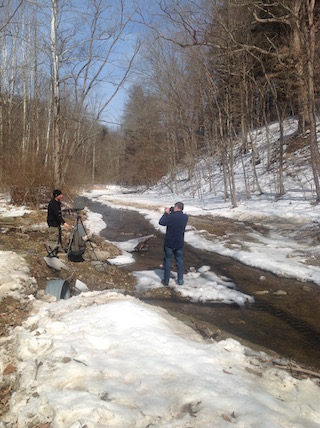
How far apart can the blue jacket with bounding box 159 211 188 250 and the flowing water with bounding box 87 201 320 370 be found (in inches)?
51.5

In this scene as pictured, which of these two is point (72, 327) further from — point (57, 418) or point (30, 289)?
point (30, 289)

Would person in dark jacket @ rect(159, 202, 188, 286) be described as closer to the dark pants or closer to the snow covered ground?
the snow covered ground

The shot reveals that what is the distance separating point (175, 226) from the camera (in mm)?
7219

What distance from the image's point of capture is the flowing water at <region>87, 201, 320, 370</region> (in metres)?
4.99

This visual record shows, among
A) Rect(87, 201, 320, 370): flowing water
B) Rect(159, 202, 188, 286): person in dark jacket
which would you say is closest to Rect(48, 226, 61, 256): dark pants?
Rect(87, 201, 320, 370): flowing water

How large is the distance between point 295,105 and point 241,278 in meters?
18.9

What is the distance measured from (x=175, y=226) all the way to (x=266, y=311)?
2.54 metres

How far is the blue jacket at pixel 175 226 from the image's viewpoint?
23.6ft

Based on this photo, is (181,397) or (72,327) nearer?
(181,397)

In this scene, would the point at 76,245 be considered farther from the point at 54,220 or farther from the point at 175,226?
the point at 175,226

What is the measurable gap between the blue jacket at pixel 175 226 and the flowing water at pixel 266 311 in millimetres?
1308

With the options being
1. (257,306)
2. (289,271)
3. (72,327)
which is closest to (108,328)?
(72,327)

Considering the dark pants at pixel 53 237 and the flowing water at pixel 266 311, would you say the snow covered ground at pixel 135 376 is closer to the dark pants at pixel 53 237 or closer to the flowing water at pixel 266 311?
the flowing water at pixel 266 311

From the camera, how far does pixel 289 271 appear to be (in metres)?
8.16
